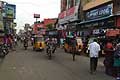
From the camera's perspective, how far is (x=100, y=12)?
41594mm

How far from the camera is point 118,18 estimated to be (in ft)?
114

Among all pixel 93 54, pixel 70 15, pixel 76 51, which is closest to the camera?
pixel 93 54

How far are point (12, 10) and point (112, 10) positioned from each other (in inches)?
2053

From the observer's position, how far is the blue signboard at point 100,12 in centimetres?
3817

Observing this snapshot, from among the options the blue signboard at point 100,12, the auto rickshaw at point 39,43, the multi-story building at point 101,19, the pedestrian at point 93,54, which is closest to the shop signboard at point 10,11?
the multi-story building at point 101,19

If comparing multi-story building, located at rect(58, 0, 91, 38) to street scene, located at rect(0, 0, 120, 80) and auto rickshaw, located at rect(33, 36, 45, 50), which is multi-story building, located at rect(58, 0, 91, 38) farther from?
auto rickshaw, located at rect(33, 36, 45, 50)

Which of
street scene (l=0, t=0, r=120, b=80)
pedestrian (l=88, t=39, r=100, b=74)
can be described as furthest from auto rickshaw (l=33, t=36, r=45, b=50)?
pedestrian (l=88, t=39, r=100, b=74)

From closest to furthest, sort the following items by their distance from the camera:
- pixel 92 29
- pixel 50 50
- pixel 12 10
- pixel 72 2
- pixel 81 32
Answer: pixel 50 50 < pixel 92 29 < pixel 81 32 < pixel 72 2 < pixel 12 10

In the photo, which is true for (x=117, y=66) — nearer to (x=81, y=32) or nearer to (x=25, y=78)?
(x=25, y=78)

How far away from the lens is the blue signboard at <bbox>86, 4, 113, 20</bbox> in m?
38.2

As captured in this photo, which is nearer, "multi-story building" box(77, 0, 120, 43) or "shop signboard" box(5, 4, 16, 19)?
"multi-story building" box(77, 0, 120, 43)

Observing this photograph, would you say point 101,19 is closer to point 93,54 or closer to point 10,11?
point 93,54

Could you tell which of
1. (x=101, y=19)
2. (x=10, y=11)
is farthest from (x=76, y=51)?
(x=10, y=11)

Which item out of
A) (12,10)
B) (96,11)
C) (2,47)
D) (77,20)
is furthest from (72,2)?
(2,47)
